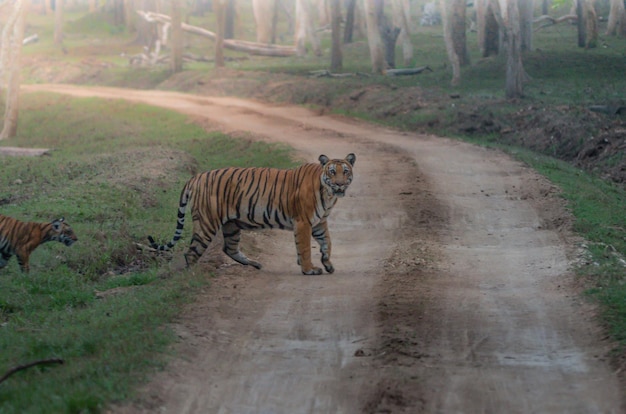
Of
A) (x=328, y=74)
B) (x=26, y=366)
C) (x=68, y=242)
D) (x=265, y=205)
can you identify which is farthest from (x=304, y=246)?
(x=328, y=74)

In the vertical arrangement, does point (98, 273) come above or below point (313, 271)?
below

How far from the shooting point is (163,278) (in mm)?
10273

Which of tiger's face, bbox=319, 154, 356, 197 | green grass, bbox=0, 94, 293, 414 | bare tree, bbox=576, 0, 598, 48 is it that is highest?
bare tree, bbox=576, 0, 598, 48

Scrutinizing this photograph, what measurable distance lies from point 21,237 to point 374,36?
81.9ft

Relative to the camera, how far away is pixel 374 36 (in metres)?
34.5

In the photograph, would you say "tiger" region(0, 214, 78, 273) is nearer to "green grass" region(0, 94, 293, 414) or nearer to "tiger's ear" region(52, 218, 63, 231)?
"tiger's ear" region(52, 218, 63, 231)

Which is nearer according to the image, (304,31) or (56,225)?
(56,225)

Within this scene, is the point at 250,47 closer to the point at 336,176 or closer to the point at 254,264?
the point at 254,264

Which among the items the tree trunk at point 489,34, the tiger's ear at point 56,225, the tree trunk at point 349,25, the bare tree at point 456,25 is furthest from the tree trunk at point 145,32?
the tiger's ear at point 56,225

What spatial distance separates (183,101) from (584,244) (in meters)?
23.6

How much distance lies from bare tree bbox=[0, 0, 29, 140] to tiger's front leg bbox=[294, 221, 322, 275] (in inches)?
719

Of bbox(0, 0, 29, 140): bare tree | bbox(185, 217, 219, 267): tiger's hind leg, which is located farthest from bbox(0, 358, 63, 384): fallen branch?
bbox(0, 0, 29, 140): bare tree

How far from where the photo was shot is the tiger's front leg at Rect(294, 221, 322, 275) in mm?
10375

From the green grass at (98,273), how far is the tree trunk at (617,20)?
79.4 feet
